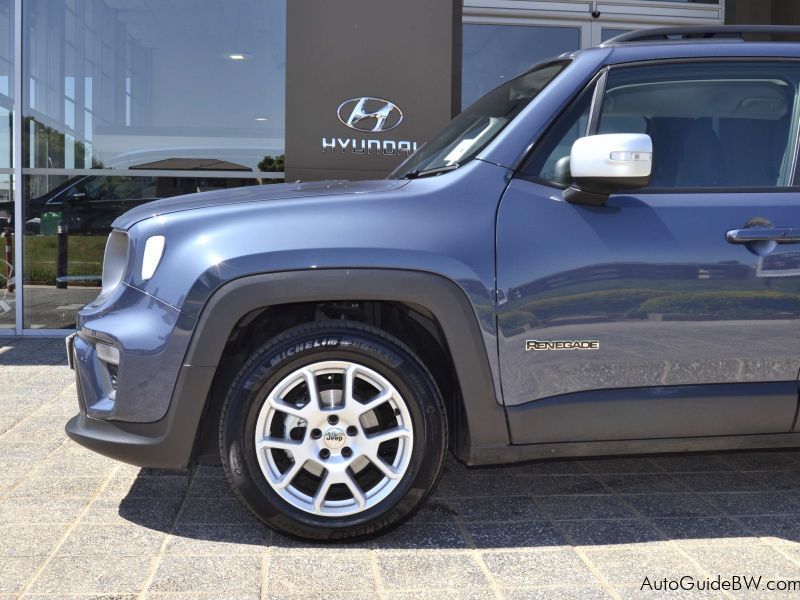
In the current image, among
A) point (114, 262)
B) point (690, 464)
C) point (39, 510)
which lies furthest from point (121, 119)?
point (690, 464)

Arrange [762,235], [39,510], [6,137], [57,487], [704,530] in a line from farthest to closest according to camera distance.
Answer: [6,137] → [57,487] → [39,510] → [704,530] → [762,235]

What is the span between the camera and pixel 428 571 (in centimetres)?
279

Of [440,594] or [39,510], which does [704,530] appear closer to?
[440,594]

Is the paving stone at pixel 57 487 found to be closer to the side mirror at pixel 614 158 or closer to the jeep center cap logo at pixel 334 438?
the jeep center cap logo at pixel 334 438

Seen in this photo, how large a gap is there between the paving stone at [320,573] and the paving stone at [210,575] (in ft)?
0.19

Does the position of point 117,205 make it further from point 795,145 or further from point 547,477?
point 795,145

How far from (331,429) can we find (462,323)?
0.57m

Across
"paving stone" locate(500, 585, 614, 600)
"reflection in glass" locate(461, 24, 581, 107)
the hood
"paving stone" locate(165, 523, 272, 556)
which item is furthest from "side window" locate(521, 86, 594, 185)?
"reflection in glass" locate(461, 24, 581, 107)

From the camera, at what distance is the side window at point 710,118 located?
3215 mm

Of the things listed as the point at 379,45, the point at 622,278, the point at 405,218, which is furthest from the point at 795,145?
the point at 379,45

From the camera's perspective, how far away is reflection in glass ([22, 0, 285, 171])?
25.7ft

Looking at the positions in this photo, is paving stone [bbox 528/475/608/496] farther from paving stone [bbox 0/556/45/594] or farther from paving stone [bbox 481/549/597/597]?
paving stone [bbox 0/556/45/594]

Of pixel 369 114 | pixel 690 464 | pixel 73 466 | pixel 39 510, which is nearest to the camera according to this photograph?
pixel 39 510

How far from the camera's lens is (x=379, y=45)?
7613mm
